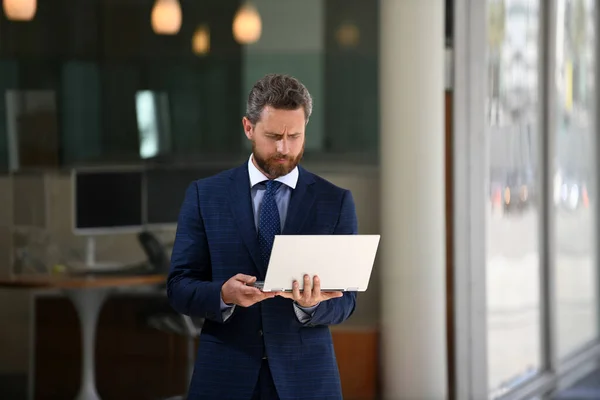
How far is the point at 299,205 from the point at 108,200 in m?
2.16

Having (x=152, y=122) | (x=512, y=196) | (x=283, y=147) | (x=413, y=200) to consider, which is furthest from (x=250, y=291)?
(x=512, y=196)

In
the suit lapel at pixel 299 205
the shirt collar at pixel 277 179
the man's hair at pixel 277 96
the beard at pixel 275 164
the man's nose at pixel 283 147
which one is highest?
the man's hair at pixel 277 96

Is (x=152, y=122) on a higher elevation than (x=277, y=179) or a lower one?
higher

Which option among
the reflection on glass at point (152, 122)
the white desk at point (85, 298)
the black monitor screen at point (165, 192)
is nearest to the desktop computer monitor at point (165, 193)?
the black monitor screen at point (165, 192)

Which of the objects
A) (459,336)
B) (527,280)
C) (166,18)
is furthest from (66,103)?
(527,280)

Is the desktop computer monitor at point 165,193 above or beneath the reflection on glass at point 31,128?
beneath

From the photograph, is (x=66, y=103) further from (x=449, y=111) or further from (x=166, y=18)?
(x=449, y=111)

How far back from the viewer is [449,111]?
5.73 metres

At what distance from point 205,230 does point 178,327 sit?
2264mm

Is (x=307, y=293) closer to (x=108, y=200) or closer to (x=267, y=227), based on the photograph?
(x=267, y=227)

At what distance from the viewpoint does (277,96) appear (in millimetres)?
2432

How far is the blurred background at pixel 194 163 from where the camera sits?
4387mm

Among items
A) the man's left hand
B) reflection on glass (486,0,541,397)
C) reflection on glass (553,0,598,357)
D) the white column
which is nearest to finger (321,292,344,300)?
the man's left hand

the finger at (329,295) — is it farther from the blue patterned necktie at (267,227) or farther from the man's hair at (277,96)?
the man's hair at (277,96)
